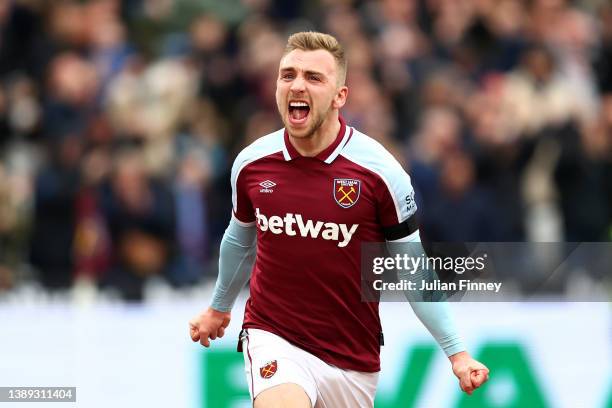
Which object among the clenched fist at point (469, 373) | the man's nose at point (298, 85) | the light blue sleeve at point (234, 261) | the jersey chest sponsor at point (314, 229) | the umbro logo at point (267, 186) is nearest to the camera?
the clenched fist at point (469, 373)

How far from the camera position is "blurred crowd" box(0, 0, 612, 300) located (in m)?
12.4

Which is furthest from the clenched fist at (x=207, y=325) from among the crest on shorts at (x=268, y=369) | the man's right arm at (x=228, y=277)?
the crest on shorts at (x=268, y=369)

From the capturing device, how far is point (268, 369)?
6531 mm

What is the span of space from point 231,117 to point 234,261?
6929mm

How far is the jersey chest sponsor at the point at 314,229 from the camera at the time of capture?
21.6 ft

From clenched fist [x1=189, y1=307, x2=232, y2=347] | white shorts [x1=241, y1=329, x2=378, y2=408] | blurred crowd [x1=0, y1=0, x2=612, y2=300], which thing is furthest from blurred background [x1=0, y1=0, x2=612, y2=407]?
white shorts [x1=241, y1=329, x2=378, y2=408]

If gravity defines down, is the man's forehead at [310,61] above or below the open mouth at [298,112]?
above

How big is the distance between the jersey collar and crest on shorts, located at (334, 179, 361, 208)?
151mm

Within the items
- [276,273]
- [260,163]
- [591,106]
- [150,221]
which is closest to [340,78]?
[260,163]

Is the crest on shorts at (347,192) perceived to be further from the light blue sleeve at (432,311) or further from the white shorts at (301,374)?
the white shorts at (301,374)

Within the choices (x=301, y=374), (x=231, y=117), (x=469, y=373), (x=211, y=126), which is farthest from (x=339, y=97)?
(x=231, y=117)

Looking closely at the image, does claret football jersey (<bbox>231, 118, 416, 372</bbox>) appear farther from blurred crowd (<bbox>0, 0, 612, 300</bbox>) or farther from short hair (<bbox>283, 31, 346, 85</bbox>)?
blurred crowd (<bbox>0, 0, 612, 300</bbox>)

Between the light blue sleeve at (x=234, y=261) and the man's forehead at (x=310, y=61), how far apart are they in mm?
963

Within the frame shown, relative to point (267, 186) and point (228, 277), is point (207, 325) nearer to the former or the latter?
point (228, 277)
